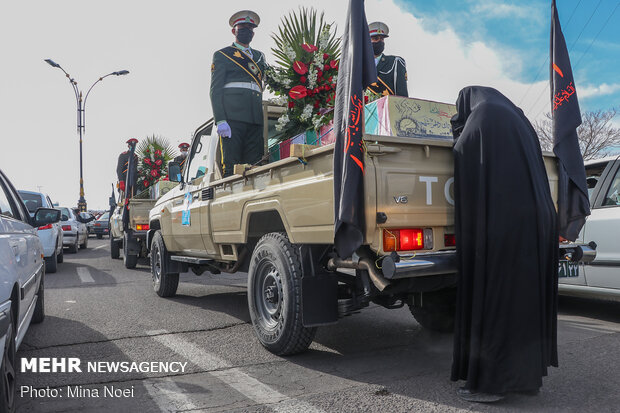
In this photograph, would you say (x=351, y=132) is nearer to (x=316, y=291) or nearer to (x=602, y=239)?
(x=316, y=291)

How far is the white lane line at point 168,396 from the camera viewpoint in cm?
303

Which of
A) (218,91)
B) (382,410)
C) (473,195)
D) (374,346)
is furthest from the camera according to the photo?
(218,91)

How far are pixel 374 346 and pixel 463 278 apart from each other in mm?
1560

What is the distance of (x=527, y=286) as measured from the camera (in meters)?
2.94

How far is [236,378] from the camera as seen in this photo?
3562 mm

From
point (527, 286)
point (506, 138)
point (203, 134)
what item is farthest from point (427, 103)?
point (203, 134)

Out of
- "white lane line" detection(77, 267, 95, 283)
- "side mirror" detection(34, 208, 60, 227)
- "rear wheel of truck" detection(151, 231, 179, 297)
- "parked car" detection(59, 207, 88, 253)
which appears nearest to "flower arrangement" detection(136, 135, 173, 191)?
"parked car" detection(59, 207, 88, 253)

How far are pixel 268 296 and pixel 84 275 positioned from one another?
23.6ft

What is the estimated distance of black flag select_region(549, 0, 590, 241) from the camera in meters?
3.62

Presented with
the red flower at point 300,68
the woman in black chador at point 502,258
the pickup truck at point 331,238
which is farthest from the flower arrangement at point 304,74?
the woman in black chador at point 502,258

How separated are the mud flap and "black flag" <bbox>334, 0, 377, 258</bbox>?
62 centimetres

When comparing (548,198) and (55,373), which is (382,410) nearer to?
(548,198)

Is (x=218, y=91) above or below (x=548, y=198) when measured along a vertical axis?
above

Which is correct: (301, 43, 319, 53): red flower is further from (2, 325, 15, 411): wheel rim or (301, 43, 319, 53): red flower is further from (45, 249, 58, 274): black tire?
(45, 249, 58, 274): black tire
